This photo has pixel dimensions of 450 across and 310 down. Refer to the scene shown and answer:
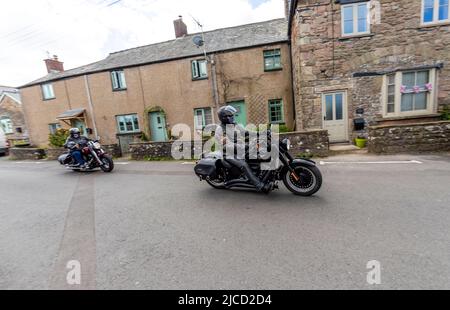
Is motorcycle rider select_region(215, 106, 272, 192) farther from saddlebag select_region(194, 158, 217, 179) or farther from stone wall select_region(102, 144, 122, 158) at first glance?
stone wall select_region(102, 144, 122, 158)

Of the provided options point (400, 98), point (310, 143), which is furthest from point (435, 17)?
point (310, 143)

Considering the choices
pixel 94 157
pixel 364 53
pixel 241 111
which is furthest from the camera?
pixel 241 111

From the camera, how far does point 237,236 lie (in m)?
3.06

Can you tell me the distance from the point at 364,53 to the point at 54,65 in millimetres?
23369

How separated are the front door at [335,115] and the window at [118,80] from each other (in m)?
12.9

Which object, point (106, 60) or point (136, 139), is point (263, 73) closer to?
point (136, 139)

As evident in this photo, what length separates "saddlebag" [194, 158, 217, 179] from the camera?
479cm

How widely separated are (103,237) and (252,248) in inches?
90.4

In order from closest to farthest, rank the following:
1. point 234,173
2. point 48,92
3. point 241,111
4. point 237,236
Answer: point 237,236
point 234,173
point 241,111
point 48,92

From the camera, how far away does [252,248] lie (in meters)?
2.76

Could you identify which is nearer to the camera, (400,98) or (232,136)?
(232,136)

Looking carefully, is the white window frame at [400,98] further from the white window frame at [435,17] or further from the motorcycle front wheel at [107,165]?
the motorcycle front wheel at [107,165]

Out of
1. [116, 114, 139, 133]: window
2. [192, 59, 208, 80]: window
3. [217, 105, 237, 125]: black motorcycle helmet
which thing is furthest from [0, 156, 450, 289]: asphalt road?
[116, 114, 139, 133]: window

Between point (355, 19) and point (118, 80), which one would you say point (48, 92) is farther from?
point (355, 19)
